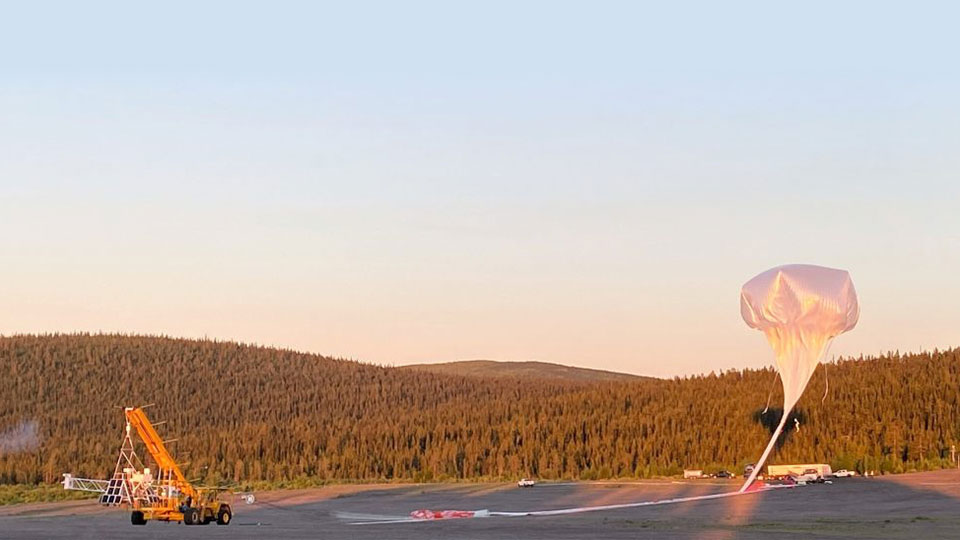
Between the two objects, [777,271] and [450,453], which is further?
[450,453]

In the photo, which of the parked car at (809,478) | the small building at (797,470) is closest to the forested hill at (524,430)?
the small building at (797,470)

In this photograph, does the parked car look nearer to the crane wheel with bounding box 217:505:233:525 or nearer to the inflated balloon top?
the inflated balloon top

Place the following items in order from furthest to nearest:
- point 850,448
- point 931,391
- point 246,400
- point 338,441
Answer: point 246,400
point 338,441
point 931,391
point 850,448

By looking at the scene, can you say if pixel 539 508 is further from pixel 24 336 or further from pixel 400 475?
pixel 24 336

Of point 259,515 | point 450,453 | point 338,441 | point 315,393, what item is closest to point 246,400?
point 315,393

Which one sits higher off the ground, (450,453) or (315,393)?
(315,393)

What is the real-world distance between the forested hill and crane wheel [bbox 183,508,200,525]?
2997 cm

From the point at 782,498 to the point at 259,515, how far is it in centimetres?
1803

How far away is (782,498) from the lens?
169ft

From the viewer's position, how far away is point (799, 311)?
1825 inches

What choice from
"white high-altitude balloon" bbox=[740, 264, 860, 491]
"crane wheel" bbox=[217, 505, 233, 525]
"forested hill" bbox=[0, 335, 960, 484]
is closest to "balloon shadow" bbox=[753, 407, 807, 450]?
"forested hill" bbox=[0, 335, 960, 484]

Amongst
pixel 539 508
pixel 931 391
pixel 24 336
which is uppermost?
pixel 24 336

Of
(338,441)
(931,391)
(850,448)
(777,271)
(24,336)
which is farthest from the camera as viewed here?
(24,336)

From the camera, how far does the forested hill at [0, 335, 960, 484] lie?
76375 millimetres
